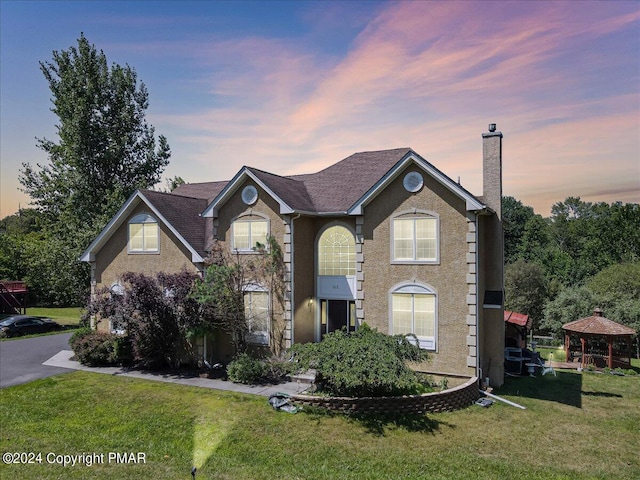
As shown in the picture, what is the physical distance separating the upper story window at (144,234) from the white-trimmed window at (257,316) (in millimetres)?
5355

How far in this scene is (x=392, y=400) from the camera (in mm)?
13938

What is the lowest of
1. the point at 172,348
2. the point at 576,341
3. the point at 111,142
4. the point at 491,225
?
the point at 576,341

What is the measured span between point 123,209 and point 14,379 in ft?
27.7

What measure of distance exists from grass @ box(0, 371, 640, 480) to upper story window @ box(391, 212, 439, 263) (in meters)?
5.87

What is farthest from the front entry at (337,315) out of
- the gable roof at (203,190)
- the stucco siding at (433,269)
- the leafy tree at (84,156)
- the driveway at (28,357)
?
the leafy tree at (84,156)

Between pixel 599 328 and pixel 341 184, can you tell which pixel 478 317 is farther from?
pixel 599 328

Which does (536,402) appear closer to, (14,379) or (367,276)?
(367,276)

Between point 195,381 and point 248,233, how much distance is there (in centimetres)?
657

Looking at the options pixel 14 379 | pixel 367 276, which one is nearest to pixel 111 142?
pixel 14 379

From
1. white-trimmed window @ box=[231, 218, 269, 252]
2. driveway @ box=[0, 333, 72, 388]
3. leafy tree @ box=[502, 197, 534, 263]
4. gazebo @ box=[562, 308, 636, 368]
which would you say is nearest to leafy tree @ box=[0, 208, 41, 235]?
driveway @ box=[0, 333, 72, 388]

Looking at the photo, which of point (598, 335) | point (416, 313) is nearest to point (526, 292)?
point (598, 335)

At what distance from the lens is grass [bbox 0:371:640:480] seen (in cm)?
1056

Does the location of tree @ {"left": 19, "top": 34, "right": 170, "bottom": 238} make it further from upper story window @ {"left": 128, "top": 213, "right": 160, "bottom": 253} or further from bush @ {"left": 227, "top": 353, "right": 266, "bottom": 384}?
bush @ {"left": 227, "top": 353, "right": 266, "bottom": 384}

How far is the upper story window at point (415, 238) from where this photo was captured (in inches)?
678
